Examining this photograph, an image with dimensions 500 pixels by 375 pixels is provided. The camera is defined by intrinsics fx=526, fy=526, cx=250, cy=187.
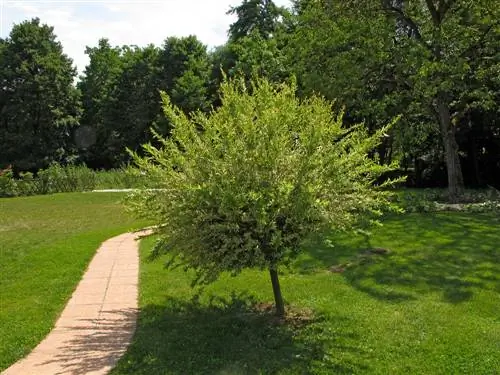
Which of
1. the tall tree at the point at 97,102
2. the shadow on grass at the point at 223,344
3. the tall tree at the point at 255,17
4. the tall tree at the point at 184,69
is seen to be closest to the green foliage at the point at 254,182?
the shadow on grass at the point at 223,344

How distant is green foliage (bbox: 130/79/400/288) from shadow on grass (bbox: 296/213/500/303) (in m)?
0.67

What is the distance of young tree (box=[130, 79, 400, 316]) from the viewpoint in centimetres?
607

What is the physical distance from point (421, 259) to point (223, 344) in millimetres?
5067

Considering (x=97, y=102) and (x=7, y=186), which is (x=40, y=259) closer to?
(x=7, y=186)

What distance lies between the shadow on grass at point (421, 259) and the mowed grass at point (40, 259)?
3909 millimetres

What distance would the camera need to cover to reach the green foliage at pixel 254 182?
6062 mm

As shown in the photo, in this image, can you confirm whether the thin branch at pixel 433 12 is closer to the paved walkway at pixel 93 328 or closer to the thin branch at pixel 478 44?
the thin branch at pixel 478 44

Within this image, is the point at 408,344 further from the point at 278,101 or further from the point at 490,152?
the point at 490,152

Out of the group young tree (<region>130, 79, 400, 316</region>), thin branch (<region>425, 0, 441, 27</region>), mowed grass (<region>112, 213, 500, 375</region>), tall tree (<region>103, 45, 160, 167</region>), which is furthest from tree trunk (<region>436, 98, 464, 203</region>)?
tall tree (<region>103, 45, 160, 167</region>)

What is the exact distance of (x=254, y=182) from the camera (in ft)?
20.1

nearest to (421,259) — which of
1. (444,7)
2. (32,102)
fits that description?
(444,7)

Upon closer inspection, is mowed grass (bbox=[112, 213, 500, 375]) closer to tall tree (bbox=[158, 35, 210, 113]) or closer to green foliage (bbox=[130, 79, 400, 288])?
green foliage (bbox=[130, 79, 400, 288])

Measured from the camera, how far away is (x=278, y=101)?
256 inches

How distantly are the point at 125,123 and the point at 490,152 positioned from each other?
32.9 metres
